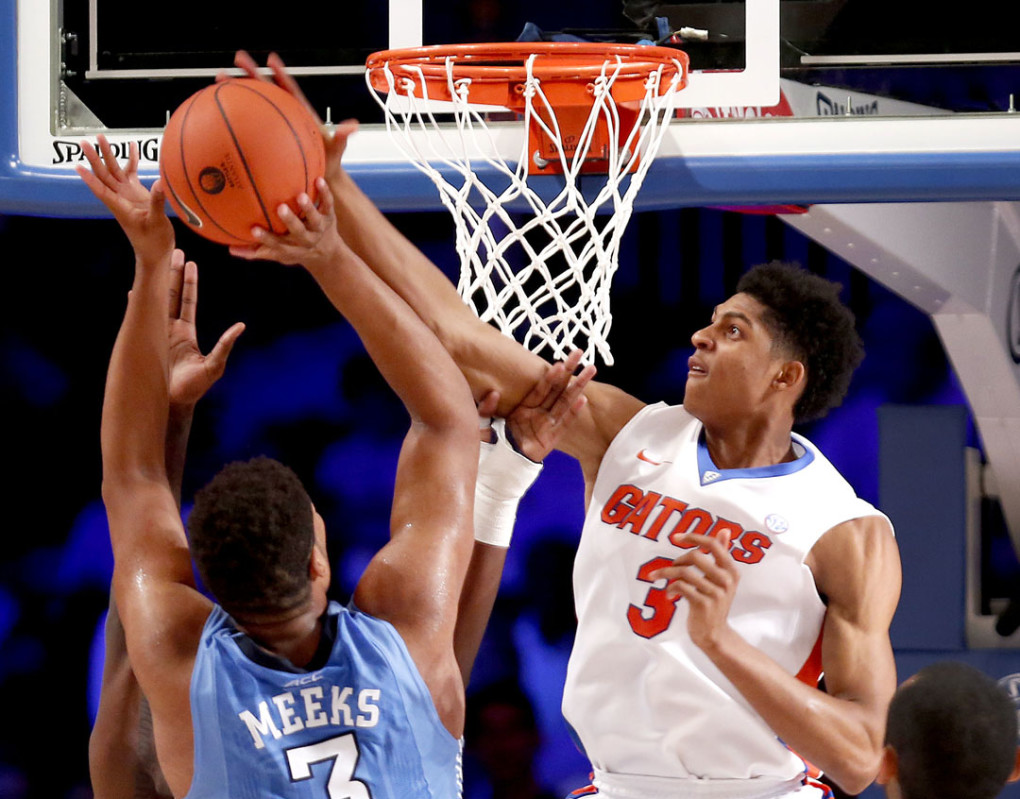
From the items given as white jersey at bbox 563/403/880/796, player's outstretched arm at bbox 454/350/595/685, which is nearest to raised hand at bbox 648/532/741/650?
white jersey at bbox 563/403/880/796

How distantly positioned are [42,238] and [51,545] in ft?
4.12

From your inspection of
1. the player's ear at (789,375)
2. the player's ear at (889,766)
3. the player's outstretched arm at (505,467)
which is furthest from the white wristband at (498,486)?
the player's ear at (889,766)

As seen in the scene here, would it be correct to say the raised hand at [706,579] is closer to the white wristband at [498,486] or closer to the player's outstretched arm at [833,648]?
the player's outstretched arm at [833,648]

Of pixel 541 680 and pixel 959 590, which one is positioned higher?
pixel 959 590

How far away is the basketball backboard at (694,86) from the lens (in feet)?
9.70

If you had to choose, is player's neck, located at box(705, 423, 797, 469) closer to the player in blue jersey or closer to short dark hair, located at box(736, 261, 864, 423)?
short dark hair, located at box(736, 261, 864, 423)

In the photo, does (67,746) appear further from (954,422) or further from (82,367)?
(954,422)

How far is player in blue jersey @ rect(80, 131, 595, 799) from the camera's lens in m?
1.83

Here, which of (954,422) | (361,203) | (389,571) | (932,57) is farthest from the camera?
(954,422)

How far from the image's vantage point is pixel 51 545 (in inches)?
205

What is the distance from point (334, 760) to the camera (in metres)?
1.83

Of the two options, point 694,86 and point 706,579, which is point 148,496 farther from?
point 694,86

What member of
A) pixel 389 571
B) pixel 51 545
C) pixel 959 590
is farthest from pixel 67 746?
pixel 389 571

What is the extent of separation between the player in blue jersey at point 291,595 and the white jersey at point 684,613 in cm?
75
